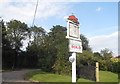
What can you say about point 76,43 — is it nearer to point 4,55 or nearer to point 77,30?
point 77,30

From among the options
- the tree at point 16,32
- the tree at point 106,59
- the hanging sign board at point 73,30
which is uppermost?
the tree at point 16,32

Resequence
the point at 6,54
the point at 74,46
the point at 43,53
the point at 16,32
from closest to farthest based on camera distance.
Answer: the point at 74,46 → the point at 43,53 → the point at 6,54 → the point at 16,32

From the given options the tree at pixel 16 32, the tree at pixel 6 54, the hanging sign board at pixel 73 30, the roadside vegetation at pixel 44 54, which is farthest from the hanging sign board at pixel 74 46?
the tree at pixel 16 32

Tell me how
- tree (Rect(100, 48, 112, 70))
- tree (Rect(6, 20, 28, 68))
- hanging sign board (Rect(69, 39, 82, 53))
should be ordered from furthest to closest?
tree (Rect(6, 20, 28, 68)) < tree (Rect(100, 48, 112, 70)) < hanging sign board (Rect(69, 39, 82, 53))

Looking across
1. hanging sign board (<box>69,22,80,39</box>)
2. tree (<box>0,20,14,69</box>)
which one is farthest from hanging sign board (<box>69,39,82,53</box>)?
tree (<box>0,20,14,69</box>)

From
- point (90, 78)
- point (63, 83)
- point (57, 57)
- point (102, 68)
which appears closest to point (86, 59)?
point (102, 68)

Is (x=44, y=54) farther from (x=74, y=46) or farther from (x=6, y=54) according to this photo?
(x=74, y=46)

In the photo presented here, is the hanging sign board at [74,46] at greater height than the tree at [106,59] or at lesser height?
greater

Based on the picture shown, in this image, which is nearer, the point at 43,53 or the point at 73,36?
the point at 73,36

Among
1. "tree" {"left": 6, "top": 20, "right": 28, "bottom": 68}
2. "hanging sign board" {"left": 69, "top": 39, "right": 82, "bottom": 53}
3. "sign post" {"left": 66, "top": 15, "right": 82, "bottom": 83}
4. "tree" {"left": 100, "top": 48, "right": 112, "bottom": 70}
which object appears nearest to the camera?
"sign post" {"left": 66, "top": 15, "right": 82, "bottom": 83}

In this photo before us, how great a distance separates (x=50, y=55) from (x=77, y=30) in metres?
16.7

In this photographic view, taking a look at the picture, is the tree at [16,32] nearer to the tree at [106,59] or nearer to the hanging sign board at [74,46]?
the tree at [106,59]

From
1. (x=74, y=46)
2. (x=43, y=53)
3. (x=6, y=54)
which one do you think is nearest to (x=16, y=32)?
(x=6, y=54)

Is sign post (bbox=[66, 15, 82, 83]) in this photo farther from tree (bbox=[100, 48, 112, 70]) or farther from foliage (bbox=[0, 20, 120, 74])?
tree (bbox=[100, 48, 112, 70])
